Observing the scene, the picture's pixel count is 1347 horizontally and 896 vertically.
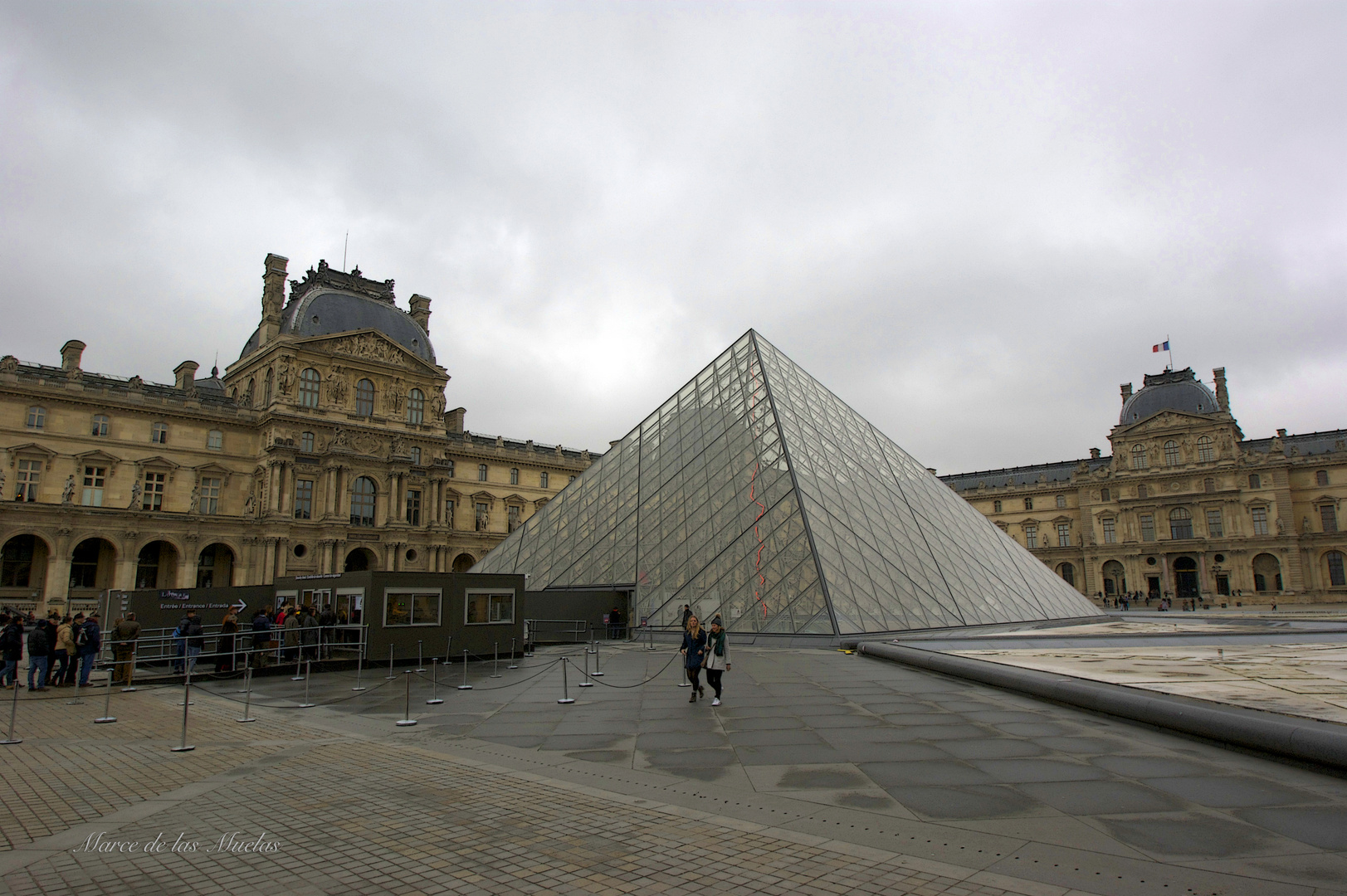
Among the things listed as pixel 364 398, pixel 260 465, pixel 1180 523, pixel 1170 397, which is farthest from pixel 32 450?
pixel 1170 397

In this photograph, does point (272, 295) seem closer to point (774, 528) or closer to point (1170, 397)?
point (774, 528)

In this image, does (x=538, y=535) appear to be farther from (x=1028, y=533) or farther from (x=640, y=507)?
(x=1028, y=533)

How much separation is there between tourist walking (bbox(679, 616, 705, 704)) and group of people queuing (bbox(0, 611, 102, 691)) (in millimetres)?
10665

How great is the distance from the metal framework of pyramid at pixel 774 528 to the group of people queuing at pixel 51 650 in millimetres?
11837

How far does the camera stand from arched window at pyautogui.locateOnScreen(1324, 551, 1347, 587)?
186 feet

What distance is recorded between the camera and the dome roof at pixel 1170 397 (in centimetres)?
6356

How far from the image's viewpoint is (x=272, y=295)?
47.6m

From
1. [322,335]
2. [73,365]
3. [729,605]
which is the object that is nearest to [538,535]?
[729,605]

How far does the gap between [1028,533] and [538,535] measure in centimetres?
5879

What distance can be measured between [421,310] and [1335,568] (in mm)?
69565

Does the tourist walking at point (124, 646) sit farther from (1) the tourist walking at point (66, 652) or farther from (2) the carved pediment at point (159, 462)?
(2) the carved pediment at point (159, 462)

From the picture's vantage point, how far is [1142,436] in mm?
64562

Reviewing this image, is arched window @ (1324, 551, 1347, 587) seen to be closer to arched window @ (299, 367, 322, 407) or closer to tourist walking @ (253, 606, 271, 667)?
tourist walking @ (253, 606, 271, 667)

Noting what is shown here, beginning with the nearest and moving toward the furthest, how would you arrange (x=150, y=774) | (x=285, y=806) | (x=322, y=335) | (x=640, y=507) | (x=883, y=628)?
(x=285, y=806)
(x=150, y=774)
(x=883, y=628)
(x=640, y=507)
(x=322, y=335)
